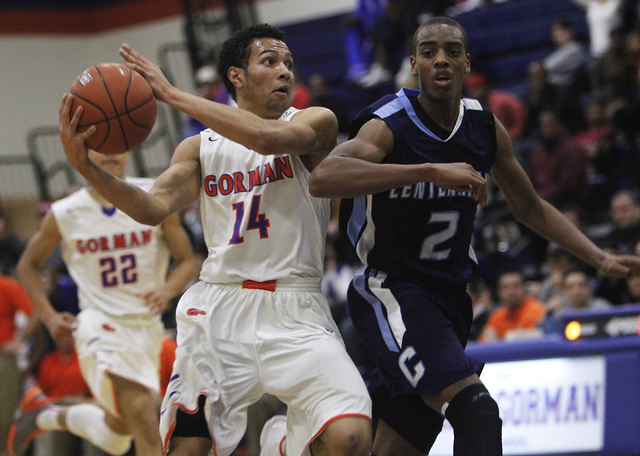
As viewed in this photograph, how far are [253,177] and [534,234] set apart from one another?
616 cm

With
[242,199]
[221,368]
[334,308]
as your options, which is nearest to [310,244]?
[242,199]

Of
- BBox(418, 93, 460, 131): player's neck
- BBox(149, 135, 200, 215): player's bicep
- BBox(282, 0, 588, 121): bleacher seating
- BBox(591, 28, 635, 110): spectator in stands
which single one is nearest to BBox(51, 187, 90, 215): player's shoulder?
BBox(149, 135, 200, 215): player's bicep

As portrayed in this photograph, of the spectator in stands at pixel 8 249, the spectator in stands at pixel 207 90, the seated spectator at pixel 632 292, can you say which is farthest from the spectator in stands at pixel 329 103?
the seated spectator at pixel 632 292

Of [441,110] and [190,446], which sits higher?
[441,110]

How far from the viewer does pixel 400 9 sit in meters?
13.7

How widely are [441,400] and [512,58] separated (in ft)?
33.7

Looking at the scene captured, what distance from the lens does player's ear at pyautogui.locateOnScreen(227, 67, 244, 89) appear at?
4.52 m

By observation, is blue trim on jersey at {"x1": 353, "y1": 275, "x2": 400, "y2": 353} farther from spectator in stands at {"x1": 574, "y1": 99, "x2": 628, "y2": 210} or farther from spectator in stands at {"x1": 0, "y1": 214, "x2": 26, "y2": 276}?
spectator in stands at {"x1": 0, "y1": 214, "x2": 26, "y2": 276}

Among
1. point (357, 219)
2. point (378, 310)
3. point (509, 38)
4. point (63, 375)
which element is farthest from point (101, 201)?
point (509, 38)

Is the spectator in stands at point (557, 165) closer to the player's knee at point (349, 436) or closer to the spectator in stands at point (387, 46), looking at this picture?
the spectator in stands at point (387, 46)

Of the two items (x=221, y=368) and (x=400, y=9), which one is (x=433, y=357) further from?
(x=400, y=9)

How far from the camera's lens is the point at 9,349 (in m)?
8.19

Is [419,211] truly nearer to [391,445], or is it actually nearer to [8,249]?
[391,445]

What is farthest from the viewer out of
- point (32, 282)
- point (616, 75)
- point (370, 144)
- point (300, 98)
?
point (300, 98)
